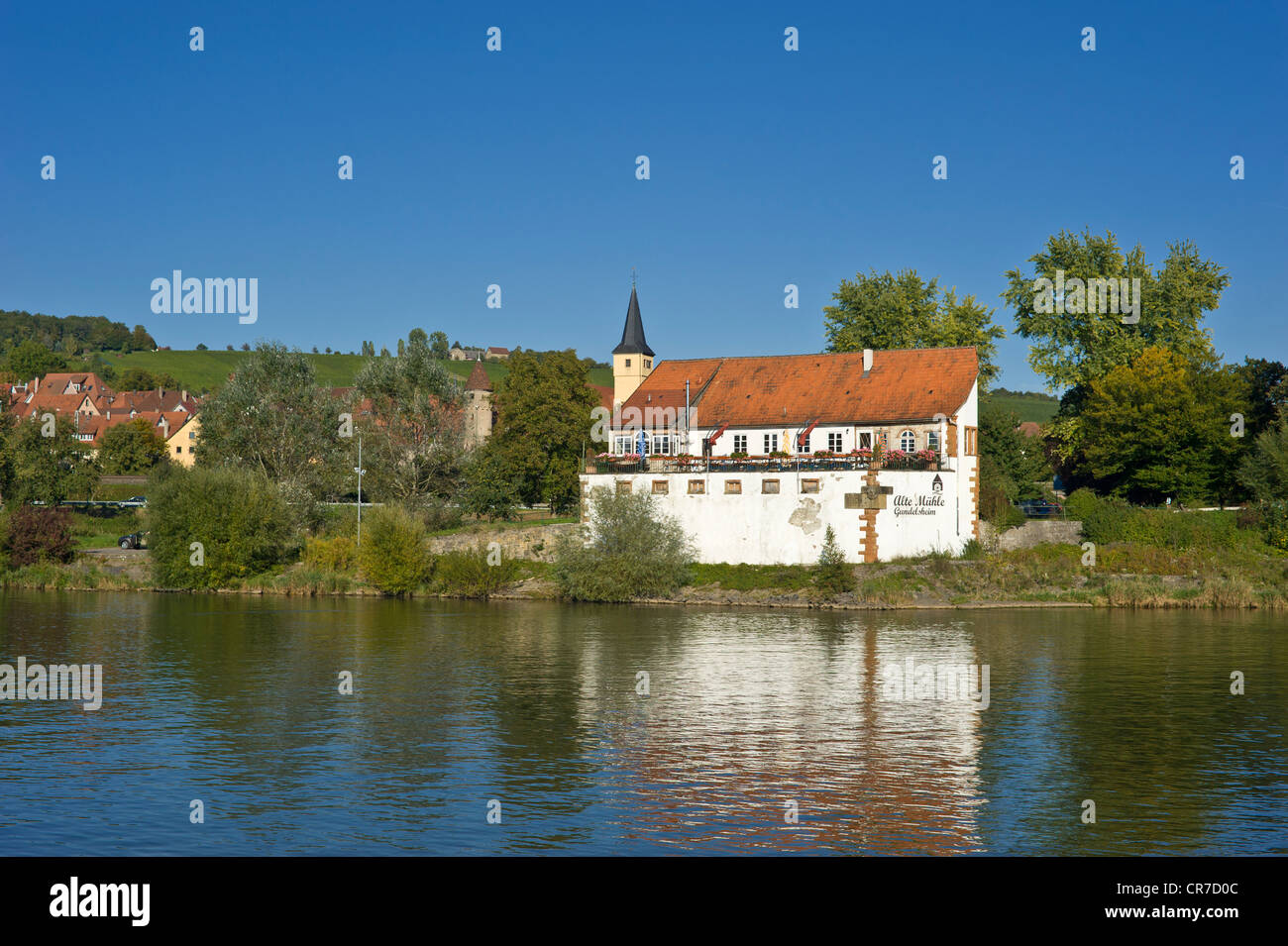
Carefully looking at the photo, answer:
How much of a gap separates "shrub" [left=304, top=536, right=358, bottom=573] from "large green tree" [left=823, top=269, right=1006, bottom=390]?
105 ft

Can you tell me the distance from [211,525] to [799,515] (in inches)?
1183

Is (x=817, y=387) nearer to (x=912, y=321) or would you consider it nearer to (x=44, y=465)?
(x=912, y=321)

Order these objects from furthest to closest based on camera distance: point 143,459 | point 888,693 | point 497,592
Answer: point 143,459, point 497,592, point 888,693

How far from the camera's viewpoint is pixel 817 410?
63.2 metres

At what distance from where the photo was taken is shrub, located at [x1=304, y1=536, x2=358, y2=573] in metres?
64.7

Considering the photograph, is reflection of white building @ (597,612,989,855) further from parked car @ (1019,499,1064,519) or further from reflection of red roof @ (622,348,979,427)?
parked car @ (1019,499,1064,519)

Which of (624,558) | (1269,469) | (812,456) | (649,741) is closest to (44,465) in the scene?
(624,558)

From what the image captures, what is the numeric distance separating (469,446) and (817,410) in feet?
90.0

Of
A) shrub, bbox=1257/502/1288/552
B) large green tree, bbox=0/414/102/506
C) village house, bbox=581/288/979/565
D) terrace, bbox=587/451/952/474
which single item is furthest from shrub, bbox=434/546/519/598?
shrub, bbox=1257/502/1288/552

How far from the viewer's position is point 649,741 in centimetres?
2823

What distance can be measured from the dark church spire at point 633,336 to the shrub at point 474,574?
72.7ft

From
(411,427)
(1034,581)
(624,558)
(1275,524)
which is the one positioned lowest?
(1034,581)
